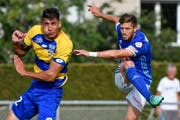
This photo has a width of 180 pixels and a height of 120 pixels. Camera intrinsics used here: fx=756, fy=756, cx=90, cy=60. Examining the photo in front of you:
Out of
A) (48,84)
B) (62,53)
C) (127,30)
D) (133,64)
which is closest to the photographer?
(62,53)

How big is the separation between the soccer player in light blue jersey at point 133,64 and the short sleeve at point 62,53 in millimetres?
399

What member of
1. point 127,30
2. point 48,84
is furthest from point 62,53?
point 127,30

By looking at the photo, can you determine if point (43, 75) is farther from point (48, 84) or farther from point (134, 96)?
point (134, 96)

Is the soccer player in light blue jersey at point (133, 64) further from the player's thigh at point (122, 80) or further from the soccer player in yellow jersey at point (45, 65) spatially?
the soccer player in yellow jersey at point (45, 65)

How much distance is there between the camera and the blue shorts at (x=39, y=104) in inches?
Result: 349

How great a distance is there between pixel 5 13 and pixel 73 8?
2884mm

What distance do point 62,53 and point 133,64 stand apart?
1144 millimetres

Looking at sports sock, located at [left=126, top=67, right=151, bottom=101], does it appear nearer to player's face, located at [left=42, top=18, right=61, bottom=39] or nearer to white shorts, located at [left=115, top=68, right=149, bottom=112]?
white shorts, located at [left=115, top=68, right=149, bottom=112]

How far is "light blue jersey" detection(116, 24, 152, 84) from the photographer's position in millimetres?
9484

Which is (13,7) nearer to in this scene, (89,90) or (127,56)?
(89,90)

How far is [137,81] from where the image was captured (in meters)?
9.48

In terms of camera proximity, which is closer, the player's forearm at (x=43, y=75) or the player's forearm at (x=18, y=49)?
the player's forearm at (x=43, y=75)

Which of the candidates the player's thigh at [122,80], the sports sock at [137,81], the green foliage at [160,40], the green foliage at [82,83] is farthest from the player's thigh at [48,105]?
the green foliage at [160,40]

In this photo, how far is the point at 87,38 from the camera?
19016mm
